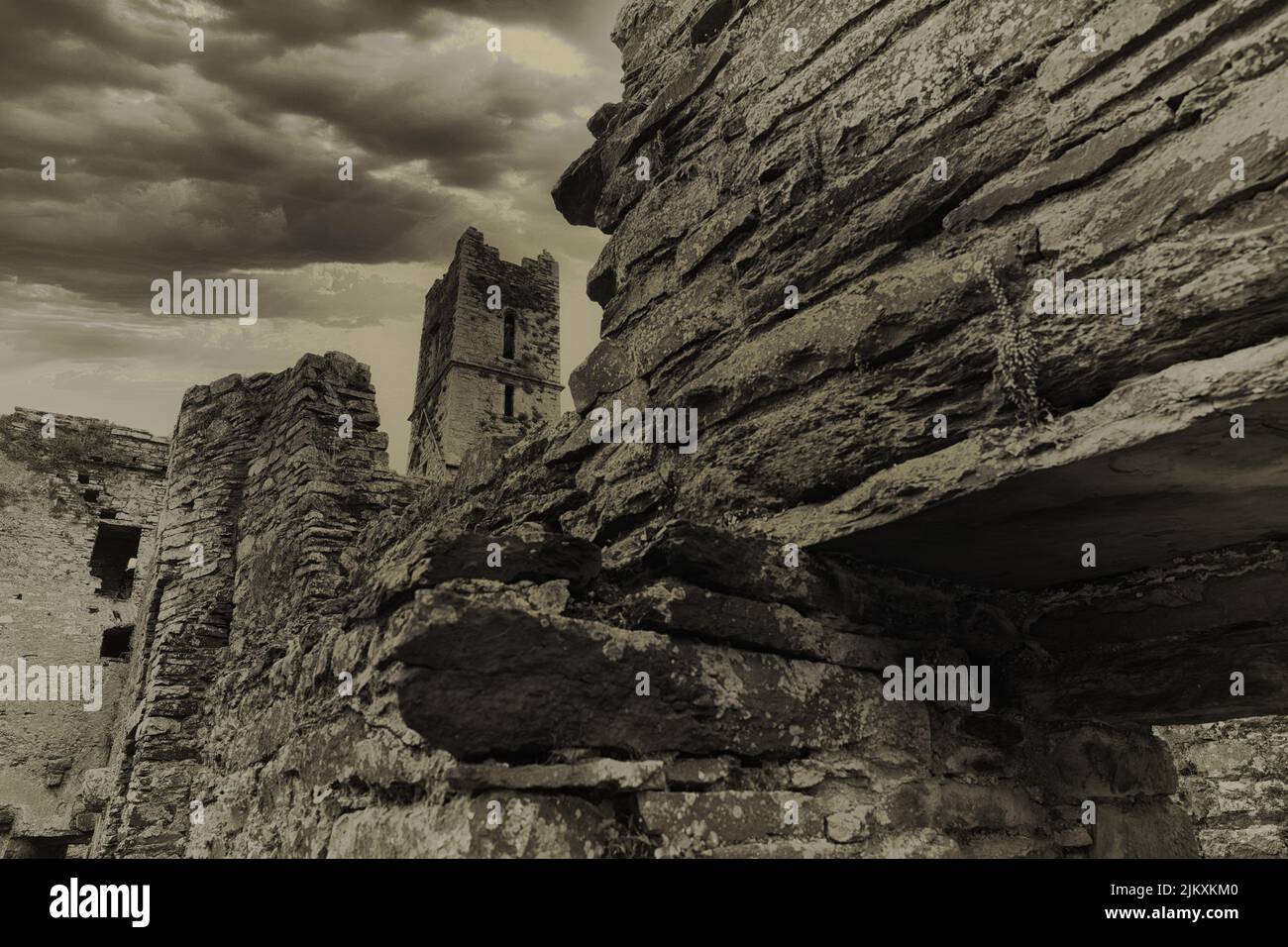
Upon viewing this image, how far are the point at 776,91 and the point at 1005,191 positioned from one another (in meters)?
1.09

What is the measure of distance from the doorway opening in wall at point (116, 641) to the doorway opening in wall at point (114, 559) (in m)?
0.54

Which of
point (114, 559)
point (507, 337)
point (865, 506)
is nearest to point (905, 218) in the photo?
point (865, 506)

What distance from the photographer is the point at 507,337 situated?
1021 inches

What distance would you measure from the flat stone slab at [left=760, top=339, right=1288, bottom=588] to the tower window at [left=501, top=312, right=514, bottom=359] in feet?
77.8

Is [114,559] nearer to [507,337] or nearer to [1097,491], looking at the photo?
[507,337]

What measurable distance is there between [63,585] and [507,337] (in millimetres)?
14594

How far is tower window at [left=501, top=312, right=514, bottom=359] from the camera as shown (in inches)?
1016

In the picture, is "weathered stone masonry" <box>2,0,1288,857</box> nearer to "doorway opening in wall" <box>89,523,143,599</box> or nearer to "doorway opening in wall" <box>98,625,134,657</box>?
"doorway opening in wall" <box>98,625,134,657</box>

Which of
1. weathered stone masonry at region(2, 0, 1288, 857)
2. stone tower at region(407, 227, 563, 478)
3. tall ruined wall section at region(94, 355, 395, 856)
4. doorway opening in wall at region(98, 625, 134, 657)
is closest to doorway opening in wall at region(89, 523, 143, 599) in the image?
doorway opening in wall at region(98, 625, 134, 657)

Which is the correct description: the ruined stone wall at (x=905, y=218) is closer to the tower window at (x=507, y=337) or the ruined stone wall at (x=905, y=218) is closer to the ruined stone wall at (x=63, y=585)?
the ruined stone wall at (x=63, y=585)

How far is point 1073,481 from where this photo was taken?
216 cm

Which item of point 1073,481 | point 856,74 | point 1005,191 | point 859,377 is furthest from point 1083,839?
point 856,74

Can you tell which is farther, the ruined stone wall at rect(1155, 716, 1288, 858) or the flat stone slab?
the ruined stone wall at rect(1155, 716, 1288, 858)

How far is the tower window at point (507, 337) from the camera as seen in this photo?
25812 mm
